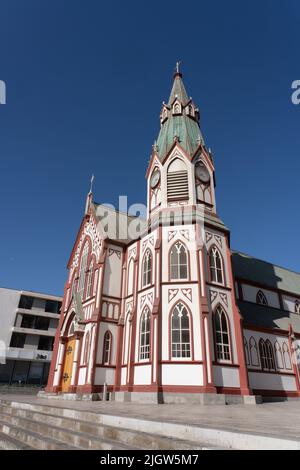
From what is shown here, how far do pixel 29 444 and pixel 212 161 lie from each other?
2426cm

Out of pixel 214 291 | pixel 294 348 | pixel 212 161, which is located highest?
pixel 212 161

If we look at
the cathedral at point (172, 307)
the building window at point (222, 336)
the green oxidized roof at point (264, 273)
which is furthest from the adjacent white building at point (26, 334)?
the building window at point (222, 336)

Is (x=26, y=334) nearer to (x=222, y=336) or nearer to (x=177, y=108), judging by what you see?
(x=222, y=336)

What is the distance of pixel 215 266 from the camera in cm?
2089

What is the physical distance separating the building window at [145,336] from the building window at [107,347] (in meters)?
3.35

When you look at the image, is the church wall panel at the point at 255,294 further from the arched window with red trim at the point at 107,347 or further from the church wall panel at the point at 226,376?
the arched window with red trim at the point at 107,347

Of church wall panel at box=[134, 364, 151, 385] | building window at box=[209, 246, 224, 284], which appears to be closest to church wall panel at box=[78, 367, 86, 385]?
church wall panel at box=[134, 364, 151, 385]

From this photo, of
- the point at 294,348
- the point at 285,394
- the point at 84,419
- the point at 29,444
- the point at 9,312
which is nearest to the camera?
the point at 29,444

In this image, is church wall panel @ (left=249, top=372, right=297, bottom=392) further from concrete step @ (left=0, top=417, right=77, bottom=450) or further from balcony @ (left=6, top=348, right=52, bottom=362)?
balcony @ (left=6, top=348, right=52, bottom=362)

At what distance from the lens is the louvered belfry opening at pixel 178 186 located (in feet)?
78.5
